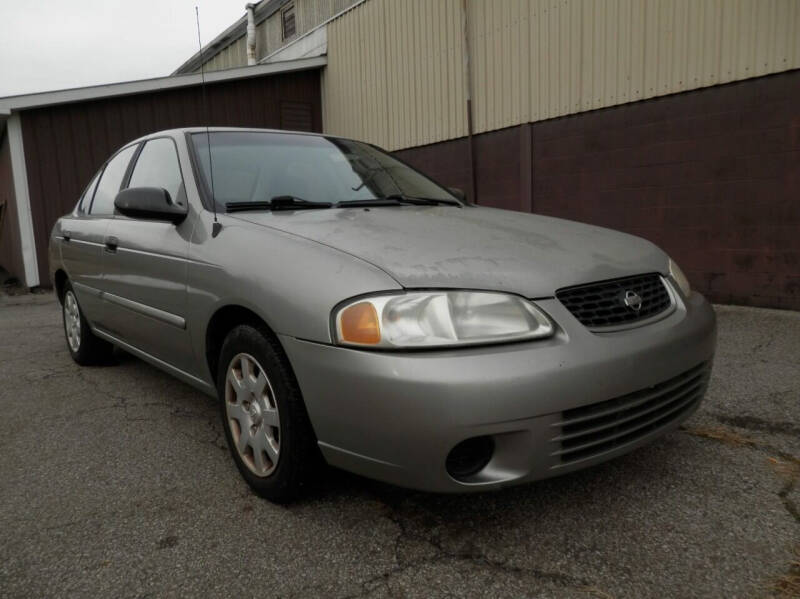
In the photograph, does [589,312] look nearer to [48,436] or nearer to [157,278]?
[157,278]

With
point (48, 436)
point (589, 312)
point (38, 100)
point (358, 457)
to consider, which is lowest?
point (48, 436)

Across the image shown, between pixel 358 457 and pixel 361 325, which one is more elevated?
pixel 361 325

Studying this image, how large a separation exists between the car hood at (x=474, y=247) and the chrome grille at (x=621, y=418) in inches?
15.3

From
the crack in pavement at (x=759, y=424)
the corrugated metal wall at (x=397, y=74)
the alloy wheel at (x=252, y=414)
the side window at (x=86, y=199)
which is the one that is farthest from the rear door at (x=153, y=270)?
the corrugated metal wall at (x=397, y=74)

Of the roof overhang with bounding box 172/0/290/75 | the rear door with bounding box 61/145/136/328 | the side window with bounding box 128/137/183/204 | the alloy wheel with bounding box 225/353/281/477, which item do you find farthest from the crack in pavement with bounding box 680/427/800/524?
the roof overhang with bounding box 172/0/290/75

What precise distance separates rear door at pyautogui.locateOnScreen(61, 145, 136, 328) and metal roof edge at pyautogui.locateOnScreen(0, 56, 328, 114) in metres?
6.22

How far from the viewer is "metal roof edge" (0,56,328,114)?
912 cm

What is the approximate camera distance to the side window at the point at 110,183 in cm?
371

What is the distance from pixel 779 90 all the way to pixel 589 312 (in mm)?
4571

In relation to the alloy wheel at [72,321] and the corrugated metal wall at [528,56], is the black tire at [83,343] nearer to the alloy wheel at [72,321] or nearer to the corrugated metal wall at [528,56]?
the alloy wheel at [72,321]

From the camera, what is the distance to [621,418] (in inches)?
75.7

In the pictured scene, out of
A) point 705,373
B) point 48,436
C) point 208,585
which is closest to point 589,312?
point 705,373

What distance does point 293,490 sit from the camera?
210 centimetres

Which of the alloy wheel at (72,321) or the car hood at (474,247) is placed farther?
the alloy wheel at (72,321)
